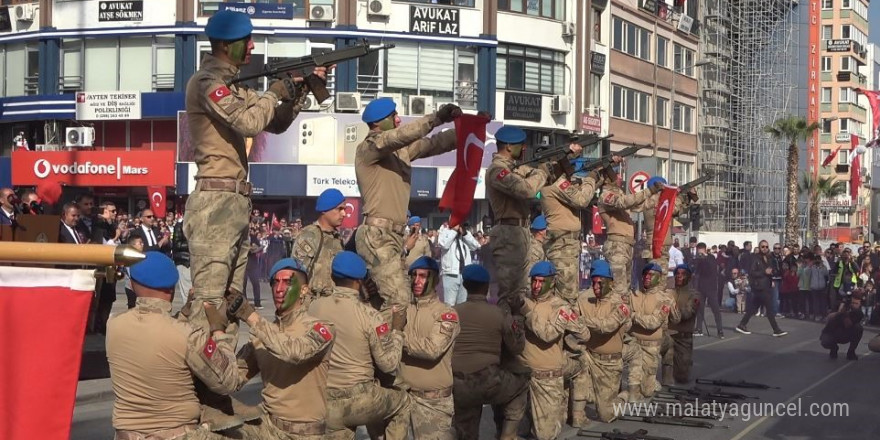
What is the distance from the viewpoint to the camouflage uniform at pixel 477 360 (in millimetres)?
11078

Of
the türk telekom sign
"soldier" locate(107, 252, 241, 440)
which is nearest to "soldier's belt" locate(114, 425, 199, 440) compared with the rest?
"soldier" locate(107, 252, 241, 440)

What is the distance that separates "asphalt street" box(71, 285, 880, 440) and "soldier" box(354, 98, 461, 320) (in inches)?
88.3

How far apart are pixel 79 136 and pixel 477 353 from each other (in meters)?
35.9

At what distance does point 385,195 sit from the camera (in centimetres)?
998

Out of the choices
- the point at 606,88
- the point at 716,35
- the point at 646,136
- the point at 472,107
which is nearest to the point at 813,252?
the point at 472,107

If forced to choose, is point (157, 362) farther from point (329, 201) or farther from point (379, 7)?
point (379, 7)

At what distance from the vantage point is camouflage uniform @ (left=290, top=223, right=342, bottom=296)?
10578 millimetres

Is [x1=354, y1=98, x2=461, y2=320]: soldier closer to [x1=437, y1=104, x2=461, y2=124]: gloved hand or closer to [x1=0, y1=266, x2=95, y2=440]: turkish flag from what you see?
[x1=437, y1=104, x2=461, y2=124]: gloved hand

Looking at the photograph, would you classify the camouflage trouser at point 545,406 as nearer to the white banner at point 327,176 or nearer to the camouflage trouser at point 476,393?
the camouflage trouser at point 476,393

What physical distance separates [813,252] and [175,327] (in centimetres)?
2950

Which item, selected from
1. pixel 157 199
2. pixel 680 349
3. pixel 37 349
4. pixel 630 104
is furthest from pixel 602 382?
pixel 630 104

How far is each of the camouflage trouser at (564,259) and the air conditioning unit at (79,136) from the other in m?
33.4

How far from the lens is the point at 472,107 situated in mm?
46562

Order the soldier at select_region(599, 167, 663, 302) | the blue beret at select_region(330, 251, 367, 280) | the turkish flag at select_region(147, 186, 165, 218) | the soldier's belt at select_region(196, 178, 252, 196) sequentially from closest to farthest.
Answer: the soldier's belt at select_region(196, 178, 252, 196) → the blue beret at select_region(330, 251, 367, 280) → the soldier at select_region(599, 167, 663, 302) → the turkish flag at select_region(147, 186, 165, 218)
